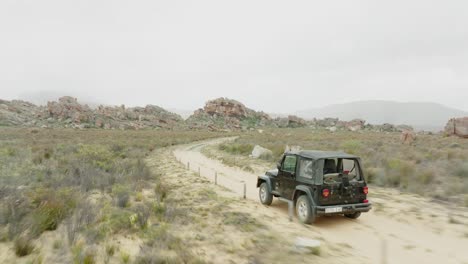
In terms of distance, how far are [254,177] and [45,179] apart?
9811 mm

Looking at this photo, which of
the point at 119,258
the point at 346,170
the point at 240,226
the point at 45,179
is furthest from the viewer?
the point at 45,179

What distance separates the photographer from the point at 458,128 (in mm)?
43719

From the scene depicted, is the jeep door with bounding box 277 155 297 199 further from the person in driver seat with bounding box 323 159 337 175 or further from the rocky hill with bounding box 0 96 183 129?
the rocky hill with bounding box 0 96 183 129

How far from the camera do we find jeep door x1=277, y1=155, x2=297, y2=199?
31.0 ft

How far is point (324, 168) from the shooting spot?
30.7 feet

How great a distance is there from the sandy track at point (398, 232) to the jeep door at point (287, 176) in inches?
27.8

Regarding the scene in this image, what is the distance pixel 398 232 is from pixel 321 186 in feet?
7.83

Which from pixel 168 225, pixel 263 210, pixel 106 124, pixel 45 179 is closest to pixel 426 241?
pixel 263 210

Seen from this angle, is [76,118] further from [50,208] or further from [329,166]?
[329,166]

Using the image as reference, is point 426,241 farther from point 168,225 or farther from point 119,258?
point 119,258

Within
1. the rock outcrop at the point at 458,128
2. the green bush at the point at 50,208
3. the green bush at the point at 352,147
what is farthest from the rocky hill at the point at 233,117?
the green bush at the point at 50,208

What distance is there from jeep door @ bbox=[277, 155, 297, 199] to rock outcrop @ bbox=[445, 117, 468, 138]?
43778 millimetres

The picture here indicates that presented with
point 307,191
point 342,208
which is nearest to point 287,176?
point 307,191

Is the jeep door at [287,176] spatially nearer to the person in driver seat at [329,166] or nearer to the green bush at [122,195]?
the person in driver seat at [329,166]
